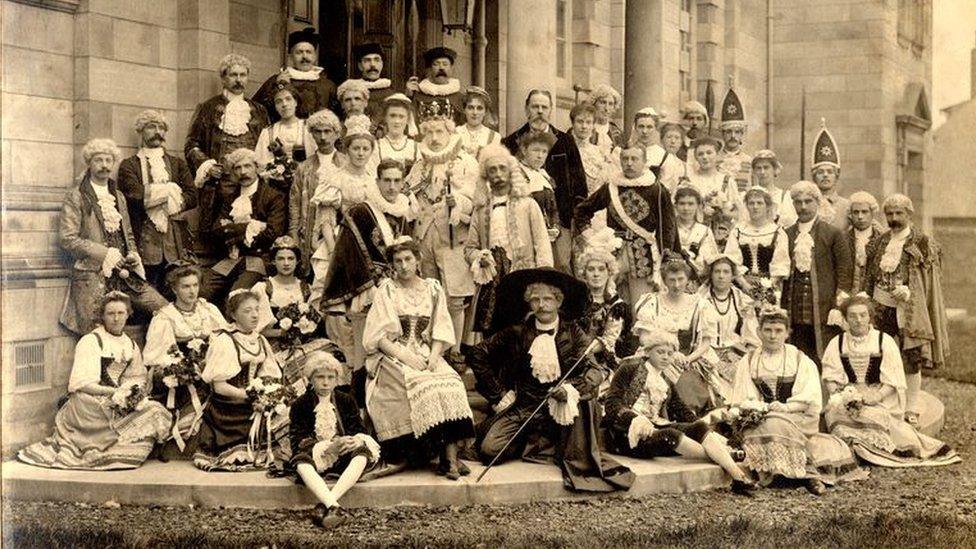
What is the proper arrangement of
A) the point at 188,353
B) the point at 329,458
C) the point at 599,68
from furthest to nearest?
the point at 599,68
the point at 188,353
the point at 329,458

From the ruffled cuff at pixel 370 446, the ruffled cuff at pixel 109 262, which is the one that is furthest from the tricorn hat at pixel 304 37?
the ruffled cuff at pixel 370 446

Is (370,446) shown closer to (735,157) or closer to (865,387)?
(865,387)

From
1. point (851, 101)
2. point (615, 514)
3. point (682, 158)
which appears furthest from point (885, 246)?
point (851, 101)

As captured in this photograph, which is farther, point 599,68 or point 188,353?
point 599,68

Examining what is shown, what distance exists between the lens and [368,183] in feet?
28.1

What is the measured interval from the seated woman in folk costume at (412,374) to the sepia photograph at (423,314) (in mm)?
19

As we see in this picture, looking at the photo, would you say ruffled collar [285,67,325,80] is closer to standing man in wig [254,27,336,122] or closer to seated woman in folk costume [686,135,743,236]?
standing man in wig [254,27,336,122]

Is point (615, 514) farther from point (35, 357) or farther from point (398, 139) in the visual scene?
point (35, 357)

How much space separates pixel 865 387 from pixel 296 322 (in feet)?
13.7

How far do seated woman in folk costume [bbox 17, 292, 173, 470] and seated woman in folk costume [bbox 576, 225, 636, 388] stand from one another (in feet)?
9.60

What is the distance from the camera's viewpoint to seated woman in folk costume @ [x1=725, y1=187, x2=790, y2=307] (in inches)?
379

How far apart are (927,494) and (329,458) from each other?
4.12 m

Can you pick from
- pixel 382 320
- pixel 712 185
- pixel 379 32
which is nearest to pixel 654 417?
pixel 382 320

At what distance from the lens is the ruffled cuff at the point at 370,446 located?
7.24 metres
